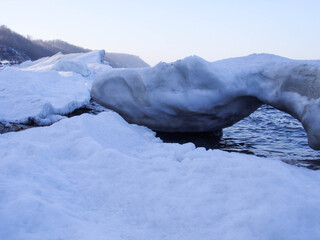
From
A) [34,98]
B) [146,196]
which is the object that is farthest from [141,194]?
[34,98]

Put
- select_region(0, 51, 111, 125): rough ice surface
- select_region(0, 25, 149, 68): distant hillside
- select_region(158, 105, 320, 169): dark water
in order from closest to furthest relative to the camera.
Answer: select_region(158, 105, 320, 169): dark water
select_region(0, 51, 111, 125): rough ice surface
select_region(0, 25, 149, 68): distant hillside

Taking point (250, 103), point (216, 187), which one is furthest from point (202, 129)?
point (216, 187)

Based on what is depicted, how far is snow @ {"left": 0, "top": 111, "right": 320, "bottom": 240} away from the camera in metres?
1.91

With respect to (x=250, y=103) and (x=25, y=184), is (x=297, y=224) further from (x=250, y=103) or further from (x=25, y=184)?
(x=250, y=103)

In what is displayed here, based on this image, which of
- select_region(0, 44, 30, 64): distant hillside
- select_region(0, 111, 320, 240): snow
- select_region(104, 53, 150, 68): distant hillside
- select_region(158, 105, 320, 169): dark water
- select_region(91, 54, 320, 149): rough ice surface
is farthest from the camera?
select_region(104, 53, 150, 68): distant hillside

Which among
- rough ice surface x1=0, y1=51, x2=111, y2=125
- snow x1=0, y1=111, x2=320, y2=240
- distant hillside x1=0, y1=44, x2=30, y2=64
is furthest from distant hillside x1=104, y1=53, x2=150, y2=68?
snow x1=0, y1=111, x2=320, y2=240

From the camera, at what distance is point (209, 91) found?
4988mm

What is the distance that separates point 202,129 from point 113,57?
68.2 m

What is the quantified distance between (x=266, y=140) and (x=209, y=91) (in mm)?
1984

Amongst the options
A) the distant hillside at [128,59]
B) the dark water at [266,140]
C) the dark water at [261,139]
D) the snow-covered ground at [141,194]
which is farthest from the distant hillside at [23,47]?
the snow-covered ground at [141,194]

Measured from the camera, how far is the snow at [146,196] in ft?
6.25

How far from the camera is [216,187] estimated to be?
8.20 ft

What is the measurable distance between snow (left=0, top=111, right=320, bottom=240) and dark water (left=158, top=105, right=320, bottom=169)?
75.1 inches

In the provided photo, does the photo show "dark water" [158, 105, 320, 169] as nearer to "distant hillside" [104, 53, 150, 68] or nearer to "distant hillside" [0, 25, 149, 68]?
"distant hillside" [0, 25, 149, 68]
